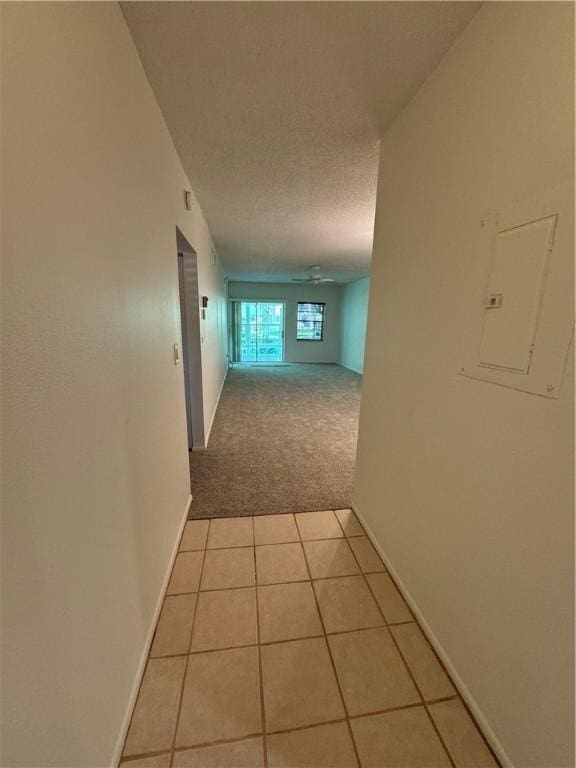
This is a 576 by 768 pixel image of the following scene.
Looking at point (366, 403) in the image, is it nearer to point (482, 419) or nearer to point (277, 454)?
point (482, 419)

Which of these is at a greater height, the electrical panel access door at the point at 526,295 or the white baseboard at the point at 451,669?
the electrical panel access door at the point at 526,295

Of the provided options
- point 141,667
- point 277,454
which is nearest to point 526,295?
point 141,667

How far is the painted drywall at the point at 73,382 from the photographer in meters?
0.54

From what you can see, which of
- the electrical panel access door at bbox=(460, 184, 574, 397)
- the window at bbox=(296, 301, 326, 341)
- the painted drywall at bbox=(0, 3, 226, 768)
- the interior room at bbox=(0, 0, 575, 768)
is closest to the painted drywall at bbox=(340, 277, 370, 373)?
the window at bbox=(296, 301, 326, 341)

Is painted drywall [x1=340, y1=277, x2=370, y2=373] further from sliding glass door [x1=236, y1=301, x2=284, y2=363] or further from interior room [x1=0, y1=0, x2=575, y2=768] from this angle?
interior room [x1=0, y1=0, x2=575, y2=768]

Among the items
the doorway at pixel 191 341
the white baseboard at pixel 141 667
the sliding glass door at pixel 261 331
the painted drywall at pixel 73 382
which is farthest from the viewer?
the sliding glass door at pixel 261 331

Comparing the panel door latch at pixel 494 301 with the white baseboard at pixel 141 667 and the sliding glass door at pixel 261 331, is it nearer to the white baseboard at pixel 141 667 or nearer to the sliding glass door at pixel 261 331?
the white baseboard at pixel 141 667

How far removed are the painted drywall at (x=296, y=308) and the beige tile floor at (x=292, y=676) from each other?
710 centimetres

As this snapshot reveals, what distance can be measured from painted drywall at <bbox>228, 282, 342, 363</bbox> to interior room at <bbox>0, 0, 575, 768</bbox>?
623 cm

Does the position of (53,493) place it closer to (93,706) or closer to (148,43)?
(93,706)

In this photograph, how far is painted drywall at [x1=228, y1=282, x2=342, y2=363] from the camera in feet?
26.3

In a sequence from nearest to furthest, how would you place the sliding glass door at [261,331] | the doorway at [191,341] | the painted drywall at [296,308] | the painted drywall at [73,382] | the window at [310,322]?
the painted drywall at [73,382], the doorway at [191,341], the painted drywall at [296,308], the sliding glass door at [261,331], the window at [310,322]

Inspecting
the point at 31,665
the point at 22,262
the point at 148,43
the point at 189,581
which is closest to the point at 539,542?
the point at 31,665

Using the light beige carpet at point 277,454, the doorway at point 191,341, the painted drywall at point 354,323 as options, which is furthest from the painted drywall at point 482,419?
the painted drywall at point 354,323
